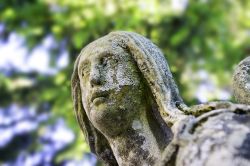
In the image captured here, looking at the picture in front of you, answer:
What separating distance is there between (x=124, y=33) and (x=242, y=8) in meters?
4.69

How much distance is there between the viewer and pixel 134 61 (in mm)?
2283

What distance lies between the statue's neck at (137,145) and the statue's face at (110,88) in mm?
27

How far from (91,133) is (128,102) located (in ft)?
0.86

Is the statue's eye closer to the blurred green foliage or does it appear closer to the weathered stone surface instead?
the weathered stone surface

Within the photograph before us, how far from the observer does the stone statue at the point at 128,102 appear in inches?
83.3

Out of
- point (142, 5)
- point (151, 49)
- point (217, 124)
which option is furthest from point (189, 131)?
point (142, 5)

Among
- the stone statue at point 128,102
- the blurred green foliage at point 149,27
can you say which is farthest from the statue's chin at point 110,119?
the blurred green foliage at point 149,27

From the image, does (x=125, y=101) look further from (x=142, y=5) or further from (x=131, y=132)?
(x=142, y=5)

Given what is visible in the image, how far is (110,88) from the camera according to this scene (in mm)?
2205

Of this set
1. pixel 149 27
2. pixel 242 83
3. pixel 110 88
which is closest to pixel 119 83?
pixel 110 88

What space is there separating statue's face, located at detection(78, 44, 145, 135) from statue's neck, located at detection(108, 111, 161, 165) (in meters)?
0.03

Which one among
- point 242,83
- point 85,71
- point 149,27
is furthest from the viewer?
point 149,27

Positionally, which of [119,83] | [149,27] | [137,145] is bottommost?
[137,145]

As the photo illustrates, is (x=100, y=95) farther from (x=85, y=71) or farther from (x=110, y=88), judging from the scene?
(x=85, y=71)
